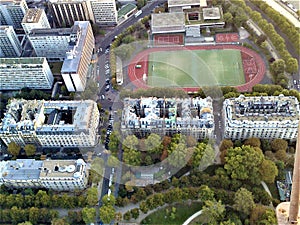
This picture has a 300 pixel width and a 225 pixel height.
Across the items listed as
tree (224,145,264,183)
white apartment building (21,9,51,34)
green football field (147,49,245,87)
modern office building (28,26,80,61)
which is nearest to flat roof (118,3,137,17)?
green football field (147,49,245,87)

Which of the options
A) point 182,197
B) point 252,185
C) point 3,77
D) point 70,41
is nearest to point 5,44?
point 3,77

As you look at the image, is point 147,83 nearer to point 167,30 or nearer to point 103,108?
point 103,108

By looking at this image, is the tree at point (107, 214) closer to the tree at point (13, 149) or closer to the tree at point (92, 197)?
the tree at point (92, 197)

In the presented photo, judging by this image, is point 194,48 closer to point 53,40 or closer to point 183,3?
point 183,3

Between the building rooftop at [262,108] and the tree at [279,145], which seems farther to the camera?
the building rooftop at [262,108]

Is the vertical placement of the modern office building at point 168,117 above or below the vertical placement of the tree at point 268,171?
above

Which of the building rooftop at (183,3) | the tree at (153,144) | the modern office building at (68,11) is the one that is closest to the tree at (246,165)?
the tree at (153,144)
